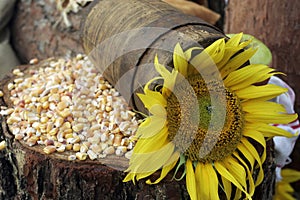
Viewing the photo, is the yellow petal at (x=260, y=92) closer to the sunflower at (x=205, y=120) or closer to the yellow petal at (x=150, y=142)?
the sunflower at (x=205, y=120)

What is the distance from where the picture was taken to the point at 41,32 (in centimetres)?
181

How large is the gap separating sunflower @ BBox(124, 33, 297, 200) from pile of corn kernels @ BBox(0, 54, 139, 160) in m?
0.09

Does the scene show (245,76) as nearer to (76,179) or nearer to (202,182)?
(202,182)

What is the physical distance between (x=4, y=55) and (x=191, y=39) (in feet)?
3.39

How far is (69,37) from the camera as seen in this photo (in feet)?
5.62

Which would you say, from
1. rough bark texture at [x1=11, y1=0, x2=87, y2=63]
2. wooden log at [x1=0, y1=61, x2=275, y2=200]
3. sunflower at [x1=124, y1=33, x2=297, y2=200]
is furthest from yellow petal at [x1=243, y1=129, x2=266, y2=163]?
rough bark texture at [x1=11, y1=0, x2=87, y2=63]

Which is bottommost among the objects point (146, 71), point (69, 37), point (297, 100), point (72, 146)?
point (297, 100)

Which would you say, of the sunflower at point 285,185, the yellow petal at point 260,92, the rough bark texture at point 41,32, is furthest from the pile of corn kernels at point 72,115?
the sunflower at point 285,185

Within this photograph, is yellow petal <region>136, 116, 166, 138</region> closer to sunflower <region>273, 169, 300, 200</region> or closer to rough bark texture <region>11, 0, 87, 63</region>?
sunflower <region>273, 169, 300, 200</region>

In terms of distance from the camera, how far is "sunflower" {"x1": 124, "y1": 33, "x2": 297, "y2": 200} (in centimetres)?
91

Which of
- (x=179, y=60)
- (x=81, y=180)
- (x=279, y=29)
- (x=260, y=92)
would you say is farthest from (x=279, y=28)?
(x=81, y=180)

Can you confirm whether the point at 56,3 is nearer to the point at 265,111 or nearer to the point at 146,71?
the point at 146,71

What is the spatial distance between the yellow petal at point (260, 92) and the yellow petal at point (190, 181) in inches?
6.5

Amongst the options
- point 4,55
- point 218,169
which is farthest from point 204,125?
point 4,55
